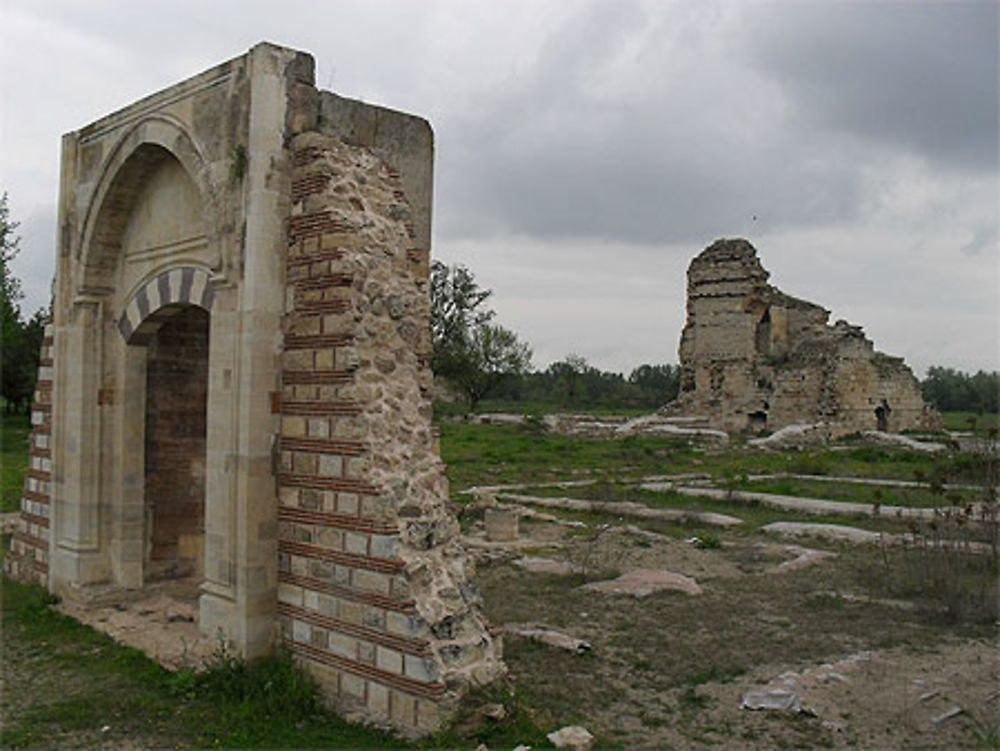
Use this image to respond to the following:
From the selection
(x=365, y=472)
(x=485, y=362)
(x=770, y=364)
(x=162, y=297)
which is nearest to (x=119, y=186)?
(x=162, y=297)

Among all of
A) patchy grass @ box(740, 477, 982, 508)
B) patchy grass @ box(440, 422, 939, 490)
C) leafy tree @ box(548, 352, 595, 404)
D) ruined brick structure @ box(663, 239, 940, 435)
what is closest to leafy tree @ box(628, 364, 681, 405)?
leafy tree @ box(548, 352, 595, 404)

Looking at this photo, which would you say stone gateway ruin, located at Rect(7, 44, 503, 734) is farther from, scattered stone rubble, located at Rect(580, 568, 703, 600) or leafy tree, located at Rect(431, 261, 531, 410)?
leafy tree, located at Rect(431, 261, 531, 410)

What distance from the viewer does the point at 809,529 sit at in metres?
12.0

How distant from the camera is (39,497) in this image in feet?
29.8

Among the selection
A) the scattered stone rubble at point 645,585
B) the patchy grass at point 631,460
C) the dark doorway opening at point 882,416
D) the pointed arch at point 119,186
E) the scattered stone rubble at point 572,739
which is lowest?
the scattered stone rubble at point 572,739

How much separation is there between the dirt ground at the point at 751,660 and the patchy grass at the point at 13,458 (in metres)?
9.07

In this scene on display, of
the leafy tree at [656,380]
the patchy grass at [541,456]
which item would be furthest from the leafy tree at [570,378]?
the patchy grass at [541,456]

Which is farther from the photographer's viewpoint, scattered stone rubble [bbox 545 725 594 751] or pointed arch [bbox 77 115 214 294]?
pointed arch [bbox 77 115 214 294]

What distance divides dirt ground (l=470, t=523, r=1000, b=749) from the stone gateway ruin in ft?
3.47

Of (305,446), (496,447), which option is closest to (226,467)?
(305,446)

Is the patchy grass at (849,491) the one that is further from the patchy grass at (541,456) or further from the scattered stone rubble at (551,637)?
the scattered stone rubble at (551,637)

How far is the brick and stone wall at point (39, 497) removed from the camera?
890 centimetres

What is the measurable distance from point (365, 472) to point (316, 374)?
0.82m

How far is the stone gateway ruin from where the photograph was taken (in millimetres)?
5465
